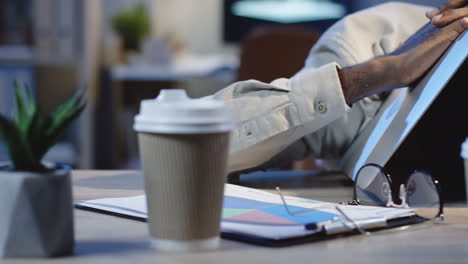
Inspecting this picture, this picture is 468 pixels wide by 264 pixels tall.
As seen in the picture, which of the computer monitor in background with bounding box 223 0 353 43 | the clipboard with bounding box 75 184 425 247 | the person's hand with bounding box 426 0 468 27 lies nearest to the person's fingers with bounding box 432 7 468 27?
the person's hand with bounding box 426 0 468 27

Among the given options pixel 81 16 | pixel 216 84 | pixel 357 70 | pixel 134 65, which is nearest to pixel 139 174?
pixel 357 70

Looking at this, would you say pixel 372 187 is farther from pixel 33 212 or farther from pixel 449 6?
pixel 33 212

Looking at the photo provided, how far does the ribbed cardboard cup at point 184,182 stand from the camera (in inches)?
22.8

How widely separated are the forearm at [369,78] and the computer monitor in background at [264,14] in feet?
12.5

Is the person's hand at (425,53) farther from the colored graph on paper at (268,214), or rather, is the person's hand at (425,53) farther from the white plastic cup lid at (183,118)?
the white plastic cup lid at (183,118)

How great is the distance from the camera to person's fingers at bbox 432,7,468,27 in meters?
1.05

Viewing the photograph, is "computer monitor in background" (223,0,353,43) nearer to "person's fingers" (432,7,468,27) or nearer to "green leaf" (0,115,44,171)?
"person's fingers" (432,7,468,27)

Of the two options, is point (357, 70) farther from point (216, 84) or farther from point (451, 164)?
point (216, 84)

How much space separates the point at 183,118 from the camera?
571 millimetres

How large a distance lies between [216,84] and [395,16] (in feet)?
10.6

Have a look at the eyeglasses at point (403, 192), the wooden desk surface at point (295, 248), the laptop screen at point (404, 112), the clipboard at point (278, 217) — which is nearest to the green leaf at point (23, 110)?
the wooden desk surface at point (295, 248)

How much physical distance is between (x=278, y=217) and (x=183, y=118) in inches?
8.0

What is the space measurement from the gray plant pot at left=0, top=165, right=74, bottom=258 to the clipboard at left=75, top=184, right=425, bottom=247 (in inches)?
6.9

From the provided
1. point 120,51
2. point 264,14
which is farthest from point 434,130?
point 264,14
